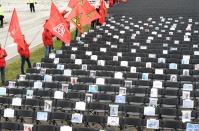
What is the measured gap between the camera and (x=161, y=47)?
2394 cm

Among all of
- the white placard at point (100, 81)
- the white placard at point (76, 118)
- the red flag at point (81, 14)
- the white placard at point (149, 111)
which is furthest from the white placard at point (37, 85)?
the red flag at point (81, 14)

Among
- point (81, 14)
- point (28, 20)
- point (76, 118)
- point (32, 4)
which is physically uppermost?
point (81, 14)

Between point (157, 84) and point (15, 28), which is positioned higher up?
point (15, 28)

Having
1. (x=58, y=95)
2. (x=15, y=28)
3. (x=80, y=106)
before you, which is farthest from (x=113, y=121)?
(x=15, y=28)

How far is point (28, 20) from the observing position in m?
40.2

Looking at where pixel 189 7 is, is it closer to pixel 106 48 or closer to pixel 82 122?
pixel 106 48

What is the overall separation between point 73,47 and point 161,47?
4.46 meters

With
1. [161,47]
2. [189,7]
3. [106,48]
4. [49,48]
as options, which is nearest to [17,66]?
[49,48]

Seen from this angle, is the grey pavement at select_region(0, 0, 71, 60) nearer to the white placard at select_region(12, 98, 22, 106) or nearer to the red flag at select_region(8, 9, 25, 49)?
the red flag at select_region(8, 9, 25, 49)

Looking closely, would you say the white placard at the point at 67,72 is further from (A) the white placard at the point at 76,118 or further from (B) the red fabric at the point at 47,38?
(A) the white placard at the point at 76,118

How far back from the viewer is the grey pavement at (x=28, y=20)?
30.9 m

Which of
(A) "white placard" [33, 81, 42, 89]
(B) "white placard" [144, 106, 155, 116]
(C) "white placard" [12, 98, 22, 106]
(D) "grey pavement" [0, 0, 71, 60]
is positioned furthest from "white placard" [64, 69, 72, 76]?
(D) "grey pavement" [0, 0, 71, 60]

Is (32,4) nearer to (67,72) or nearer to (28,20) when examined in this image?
(28,20)

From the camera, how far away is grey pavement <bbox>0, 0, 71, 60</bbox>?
101ft
